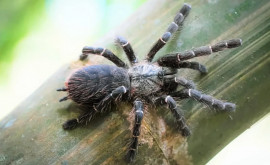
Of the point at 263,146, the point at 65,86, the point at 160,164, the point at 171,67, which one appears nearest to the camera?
the point at 160,164

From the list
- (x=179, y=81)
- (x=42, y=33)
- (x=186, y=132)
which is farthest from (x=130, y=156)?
(x=42, y=33)

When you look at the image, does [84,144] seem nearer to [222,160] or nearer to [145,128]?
[145,128]

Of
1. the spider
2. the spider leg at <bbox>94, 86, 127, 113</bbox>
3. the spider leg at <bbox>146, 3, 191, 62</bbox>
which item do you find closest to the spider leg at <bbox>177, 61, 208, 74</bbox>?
the spider

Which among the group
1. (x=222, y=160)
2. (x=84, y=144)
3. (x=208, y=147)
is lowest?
(x=222, y=160)

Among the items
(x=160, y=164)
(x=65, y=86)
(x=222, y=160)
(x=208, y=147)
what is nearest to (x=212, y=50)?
(x=208, y=147)

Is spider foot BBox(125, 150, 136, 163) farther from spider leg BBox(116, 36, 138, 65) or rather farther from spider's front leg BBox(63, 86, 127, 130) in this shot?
spider leg BBox(116, 36, 138, 65)

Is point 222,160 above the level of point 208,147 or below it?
→ below

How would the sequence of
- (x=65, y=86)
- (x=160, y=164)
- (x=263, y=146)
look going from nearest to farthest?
1. (x=160, y=164)
2. (x=65, y=86)
3. (x=263, y=146)

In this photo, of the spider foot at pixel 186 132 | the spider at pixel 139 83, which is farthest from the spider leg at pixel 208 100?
the spider foot at pixel 186 132
